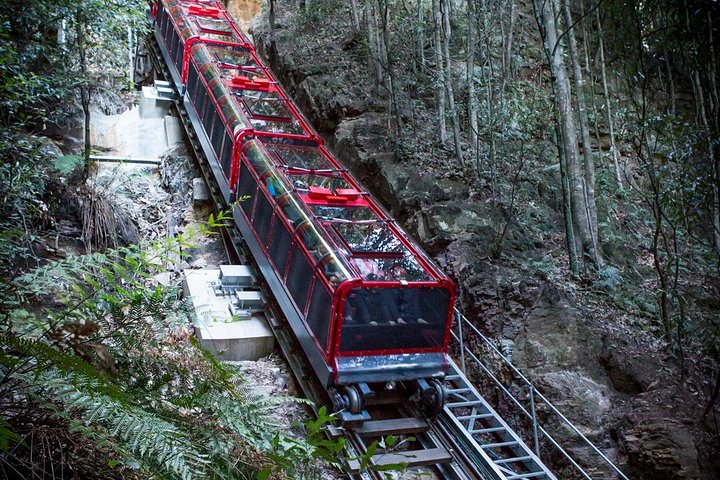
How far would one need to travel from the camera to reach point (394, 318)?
7.31 metres

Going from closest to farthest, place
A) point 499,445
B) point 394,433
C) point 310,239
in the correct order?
point 499,445 → point 394,433 → point 310,239

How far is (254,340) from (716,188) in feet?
22.9

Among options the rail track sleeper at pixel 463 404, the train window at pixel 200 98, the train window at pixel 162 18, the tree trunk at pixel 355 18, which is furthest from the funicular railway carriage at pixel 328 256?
the tree trunk at pixel 355 18

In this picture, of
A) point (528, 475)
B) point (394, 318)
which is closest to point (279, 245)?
point (394, 318)

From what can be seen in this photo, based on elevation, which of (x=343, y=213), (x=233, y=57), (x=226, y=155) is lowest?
(x=343, y=213)

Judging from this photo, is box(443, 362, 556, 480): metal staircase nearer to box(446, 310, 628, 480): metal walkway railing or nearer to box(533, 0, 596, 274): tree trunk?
box(446, 310, 628, 480): metal walkway railing

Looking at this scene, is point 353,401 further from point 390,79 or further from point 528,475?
point 390,79

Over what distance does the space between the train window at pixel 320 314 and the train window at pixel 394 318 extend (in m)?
0.27

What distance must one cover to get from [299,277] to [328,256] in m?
0.81

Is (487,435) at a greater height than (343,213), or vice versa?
(343,213)

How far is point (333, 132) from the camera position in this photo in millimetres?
14133

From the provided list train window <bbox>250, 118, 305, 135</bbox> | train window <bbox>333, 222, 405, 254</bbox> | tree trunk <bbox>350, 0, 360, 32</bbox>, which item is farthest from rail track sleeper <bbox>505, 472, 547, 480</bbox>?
tree trunk <bbox>350, 0, 360, 32</bbox>

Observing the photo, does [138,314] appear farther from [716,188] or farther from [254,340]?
[716,188]

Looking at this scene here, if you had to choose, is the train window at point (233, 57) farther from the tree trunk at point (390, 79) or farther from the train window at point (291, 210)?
the train window at point (291, 210)
